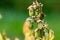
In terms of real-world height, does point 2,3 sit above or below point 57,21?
above

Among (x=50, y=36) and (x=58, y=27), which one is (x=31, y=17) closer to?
(x=50, y=36)

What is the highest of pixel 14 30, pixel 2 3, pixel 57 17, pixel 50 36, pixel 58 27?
pixel 2 3

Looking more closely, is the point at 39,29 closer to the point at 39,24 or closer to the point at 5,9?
the point at 39,24

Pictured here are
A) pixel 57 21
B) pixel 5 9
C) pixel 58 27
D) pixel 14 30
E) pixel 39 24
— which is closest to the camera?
pixel 39 24

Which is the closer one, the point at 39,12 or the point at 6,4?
the point at 39,12

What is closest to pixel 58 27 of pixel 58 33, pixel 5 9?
pixel 58 33

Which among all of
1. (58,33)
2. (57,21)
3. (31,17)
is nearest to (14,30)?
(58,33)

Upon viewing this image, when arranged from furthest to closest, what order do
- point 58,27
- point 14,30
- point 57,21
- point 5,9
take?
1. point 5,9
2. point 57,21
3. point 58,27
4. point 14,30
